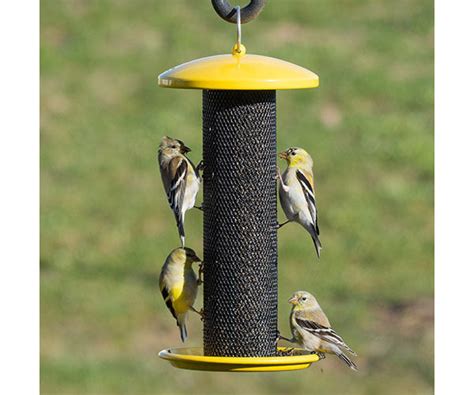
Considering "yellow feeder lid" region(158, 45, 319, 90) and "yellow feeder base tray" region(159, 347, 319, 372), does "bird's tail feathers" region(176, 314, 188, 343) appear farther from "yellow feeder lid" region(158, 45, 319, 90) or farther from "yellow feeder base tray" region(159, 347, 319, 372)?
"yellow feeder lid" region(158, 45, 319, 90)

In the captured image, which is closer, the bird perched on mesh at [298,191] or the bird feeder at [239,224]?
the bird feeder at [239,224]

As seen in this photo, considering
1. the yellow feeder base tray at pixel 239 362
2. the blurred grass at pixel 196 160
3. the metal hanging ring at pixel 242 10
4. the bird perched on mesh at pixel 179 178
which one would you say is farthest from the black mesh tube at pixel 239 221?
the blurred grass at pixel 196 160

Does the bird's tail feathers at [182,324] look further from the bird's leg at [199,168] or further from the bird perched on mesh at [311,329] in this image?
the bird's leg at [199,168]

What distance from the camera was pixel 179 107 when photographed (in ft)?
52.2

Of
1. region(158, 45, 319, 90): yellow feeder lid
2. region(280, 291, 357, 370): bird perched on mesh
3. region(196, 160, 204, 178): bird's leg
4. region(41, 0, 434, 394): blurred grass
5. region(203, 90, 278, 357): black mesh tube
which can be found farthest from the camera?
region(41, 0, 434, 394): blurred grass

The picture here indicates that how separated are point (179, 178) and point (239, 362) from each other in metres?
1.06

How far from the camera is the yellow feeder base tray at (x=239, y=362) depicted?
22.1ft

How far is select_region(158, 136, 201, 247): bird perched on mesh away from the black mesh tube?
5.0 inches

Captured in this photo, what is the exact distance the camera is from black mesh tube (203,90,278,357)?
7199mm

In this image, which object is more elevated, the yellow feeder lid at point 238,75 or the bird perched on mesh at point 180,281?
the yellow feeder lid at point 238,75

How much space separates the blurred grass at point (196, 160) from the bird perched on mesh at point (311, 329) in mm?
4893

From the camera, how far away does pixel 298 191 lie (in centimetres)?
769

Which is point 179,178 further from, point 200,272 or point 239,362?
point 239,362

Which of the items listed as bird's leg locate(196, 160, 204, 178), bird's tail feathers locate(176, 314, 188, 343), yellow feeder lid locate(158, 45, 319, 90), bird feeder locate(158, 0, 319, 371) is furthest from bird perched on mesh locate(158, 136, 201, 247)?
yellow feeder lid locate(158, 45, 319, 90)
